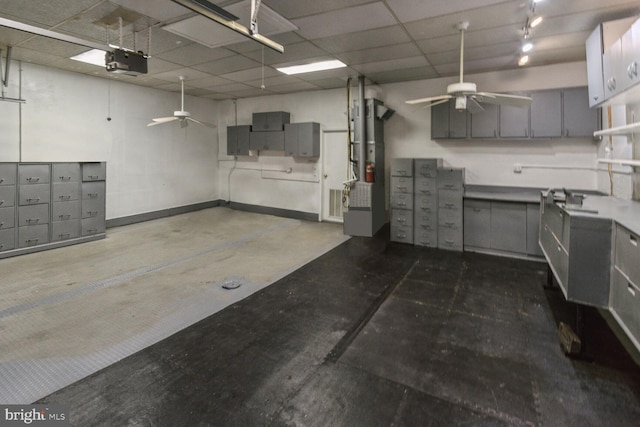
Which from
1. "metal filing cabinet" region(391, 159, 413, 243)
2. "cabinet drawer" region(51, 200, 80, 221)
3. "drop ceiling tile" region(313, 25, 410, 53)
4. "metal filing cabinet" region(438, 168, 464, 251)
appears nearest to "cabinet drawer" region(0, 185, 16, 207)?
"cabinet drawer" region(51, 200, 80, 221)

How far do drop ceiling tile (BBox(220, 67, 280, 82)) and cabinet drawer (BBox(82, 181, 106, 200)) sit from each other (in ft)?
9.45

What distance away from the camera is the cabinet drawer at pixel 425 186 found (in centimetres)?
541

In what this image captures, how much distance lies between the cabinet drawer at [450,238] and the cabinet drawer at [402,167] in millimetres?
1057

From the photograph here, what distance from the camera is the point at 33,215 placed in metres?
5.11

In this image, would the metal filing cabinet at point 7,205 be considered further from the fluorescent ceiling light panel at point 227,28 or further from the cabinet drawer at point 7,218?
the fluorescent ceiling light panel at point 227,28

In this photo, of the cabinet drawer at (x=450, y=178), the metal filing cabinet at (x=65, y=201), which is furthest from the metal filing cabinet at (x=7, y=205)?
the cabinet drawer at (x=450, y=178)

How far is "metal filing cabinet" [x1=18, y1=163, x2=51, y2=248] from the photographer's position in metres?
5.00

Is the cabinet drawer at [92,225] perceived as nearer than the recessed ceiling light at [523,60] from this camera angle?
No

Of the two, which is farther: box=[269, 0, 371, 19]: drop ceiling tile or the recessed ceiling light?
the recessed ceiling light

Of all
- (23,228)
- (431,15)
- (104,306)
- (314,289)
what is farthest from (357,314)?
(23,228)

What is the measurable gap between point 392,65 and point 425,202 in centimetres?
222

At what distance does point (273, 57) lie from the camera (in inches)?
194

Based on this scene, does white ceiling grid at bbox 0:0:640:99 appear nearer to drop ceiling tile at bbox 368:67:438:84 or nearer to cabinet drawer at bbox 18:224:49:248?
drop ceiling tile at bbox 368:67:438:84

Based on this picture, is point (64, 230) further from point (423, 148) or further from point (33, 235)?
point (423, 148)
